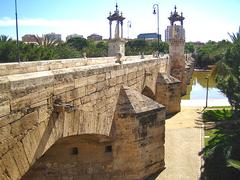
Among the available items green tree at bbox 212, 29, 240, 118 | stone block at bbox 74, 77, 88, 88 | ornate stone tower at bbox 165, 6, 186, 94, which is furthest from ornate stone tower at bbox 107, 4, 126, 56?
stone block at bbox 74, 77, 88, 88

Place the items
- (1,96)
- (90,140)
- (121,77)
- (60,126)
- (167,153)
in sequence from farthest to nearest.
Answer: (167,153), (121,77), (90,140), (60,126), (1,96)

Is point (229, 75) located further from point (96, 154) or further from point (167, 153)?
point (96, 154)

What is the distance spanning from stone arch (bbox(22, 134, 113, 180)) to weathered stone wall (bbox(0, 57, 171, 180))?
946 millimetres

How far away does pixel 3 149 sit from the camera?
15.0ft

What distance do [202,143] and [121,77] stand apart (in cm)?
605

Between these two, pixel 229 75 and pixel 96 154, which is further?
pixel 229 75

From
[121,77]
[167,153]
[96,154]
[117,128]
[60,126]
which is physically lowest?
[167,153]

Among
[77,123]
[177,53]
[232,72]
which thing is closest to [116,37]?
[177,53]

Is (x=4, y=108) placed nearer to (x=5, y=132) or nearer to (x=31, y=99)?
(x=5, y=132)

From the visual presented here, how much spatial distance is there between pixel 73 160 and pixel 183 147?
226 inches

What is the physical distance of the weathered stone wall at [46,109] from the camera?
471 centimetres

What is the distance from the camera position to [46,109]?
5.76 metres

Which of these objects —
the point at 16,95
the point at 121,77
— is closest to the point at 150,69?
the point at 121,77

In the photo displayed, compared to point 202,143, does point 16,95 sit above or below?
above
